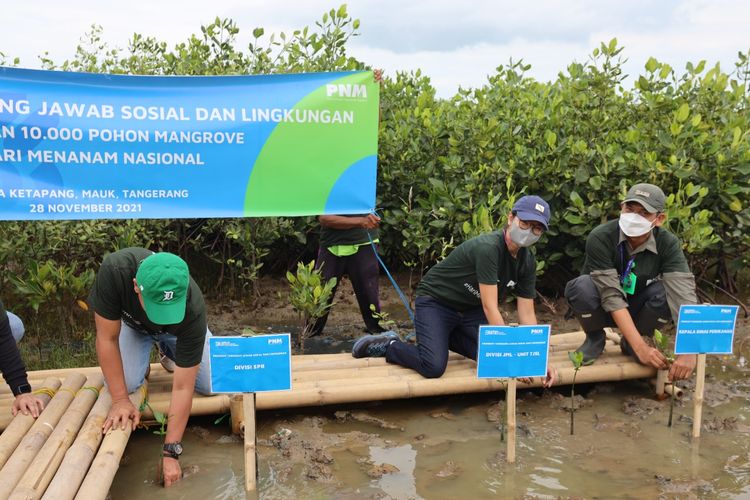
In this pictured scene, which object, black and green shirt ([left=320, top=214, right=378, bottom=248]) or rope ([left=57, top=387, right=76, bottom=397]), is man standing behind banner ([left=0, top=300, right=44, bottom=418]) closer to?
rope ([left=57, top=387, right=76, bottom=397])

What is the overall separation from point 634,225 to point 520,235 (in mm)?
862

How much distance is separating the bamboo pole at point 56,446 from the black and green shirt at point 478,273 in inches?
96.8

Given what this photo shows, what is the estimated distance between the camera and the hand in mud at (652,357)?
5.01 metres

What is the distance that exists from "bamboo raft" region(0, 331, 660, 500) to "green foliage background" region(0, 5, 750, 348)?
1.46 meters

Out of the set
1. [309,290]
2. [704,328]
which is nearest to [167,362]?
[309,290]

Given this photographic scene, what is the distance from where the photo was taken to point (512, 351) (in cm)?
412

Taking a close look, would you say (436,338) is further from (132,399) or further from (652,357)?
(132,399)

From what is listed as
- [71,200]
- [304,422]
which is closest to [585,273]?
[304,422]

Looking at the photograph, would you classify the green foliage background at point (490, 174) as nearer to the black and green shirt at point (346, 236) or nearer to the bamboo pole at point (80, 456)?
the black and green shirt at point (346, 236)

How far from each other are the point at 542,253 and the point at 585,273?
5.85 ft

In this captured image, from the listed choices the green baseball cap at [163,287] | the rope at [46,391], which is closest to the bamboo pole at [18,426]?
the rope at [46,391]

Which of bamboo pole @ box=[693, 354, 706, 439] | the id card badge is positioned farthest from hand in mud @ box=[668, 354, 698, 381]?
the id card badge

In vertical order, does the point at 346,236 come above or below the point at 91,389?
above

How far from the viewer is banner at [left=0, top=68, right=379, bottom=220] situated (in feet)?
15.9
